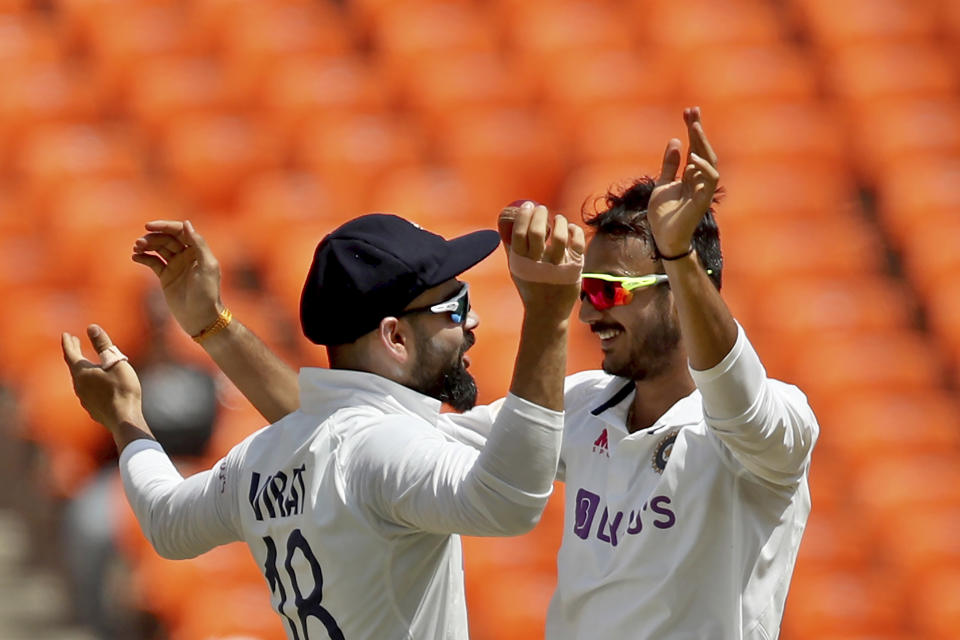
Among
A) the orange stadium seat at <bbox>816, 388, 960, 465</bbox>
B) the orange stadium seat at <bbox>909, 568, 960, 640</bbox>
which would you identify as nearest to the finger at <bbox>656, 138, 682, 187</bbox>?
the orange stadium seat at <bbox>909, 568, 960, 640</bbox>

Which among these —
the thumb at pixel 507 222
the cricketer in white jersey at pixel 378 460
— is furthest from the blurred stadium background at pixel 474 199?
the thumb at pixel 507 222

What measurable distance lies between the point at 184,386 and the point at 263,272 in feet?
3.52

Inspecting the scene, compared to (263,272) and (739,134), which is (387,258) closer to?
(263,272)

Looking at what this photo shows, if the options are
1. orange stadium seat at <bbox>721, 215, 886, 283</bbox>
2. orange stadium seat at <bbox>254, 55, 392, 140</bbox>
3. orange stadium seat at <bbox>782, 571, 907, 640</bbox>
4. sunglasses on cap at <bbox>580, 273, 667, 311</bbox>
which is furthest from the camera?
orange stadium seat at <bbox>254, 55, 392, 140</bbox>

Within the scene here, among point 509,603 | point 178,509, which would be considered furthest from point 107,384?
point 509,603

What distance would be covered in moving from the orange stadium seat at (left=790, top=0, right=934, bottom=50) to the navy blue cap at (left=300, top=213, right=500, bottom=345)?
15.2ft

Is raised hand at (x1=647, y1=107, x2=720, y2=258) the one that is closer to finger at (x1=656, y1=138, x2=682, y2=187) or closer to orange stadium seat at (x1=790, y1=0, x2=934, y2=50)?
finger at (x1=656, y1=138, x2=682, y2=187)

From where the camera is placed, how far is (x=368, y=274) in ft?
7.84

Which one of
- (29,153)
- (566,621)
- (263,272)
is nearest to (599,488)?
(566,621)

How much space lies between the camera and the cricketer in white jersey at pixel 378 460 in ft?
6.97

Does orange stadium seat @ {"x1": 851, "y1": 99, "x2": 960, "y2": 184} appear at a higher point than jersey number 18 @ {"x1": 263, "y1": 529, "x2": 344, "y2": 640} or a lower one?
higher

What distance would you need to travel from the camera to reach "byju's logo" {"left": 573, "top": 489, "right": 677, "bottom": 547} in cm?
246

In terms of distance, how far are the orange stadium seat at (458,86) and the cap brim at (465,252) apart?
397 cm

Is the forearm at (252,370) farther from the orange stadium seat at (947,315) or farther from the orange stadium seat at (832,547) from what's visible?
the orange stadium seat at (947,315)
